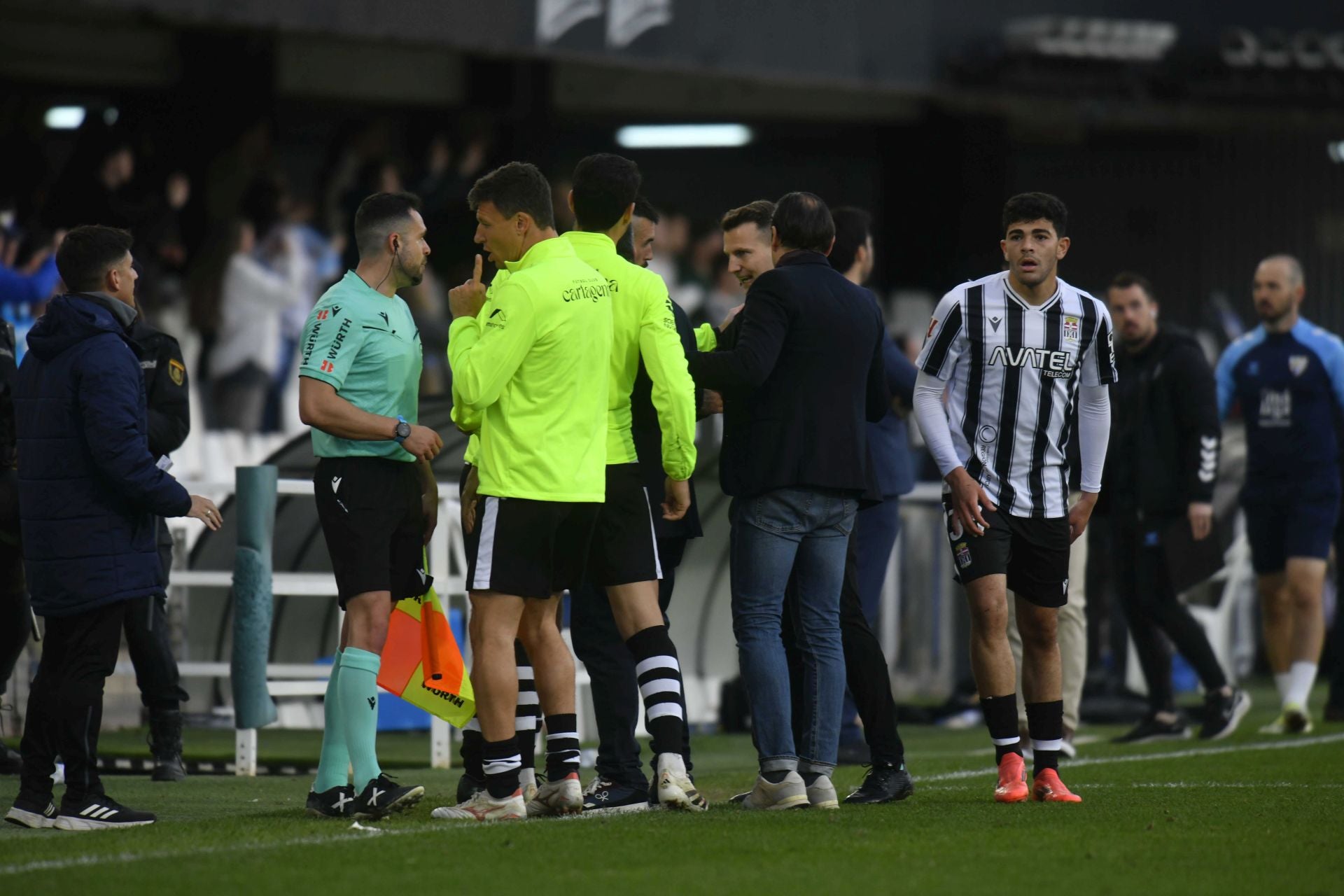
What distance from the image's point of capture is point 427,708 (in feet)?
23.0

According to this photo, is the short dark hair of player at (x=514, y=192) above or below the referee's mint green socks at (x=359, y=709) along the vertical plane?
above

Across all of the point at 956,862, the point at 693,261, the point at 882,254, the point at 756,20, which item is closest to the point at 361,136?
the point at 756,20

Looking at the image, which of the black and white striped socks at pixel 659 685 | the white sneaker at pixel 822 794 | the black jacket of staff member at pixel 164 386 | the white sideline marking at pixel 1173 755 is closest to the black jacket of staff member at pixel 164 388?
the black jacket of staff member at pixel 164 386

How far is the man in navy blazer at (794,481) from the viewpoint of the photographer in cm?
669

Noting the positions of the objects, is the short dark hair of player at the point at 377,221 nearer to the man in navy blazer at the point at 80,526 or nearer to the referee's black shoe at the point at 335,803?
the man in navy blazer at the point at 80,526

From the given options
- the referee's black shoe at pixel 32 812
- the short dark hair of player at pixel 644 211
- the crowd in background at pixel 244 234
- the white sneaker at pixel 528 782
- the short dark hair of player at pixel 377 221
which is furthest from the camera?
the crowd in background at pixel 244 234

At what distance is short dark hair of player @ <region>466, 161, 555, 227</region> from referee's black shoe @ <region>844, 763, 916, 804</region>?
2256 mm

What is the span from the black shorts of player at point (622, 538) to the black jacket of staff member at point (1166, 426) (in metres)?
4.32

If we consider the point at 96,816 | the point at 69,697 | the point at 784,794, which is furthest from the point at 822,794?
the point at 69,697

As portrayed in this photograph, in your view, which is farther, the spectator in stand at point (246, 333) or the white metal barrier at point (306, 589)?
the spectator in stand at point (246, 333)

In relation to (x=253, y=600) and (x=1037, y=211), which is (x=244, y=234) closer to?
(x=253, y=600)

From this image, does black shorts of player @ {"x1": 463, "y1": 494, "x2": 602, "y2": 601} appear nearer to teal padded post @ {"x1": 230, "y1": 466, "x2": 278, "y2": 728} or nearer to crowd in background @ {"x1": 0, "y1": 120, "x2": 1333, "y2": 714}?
teal padded post @ {"x1": 230, "y1": 466, "x2": 278, "y2": 728}

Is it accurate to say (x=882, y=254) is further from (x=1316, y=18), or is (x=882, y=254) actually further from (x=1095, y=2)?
(x=1316, y=18)

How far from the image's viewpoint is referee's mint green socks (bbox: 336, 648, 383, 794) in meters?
6.49
